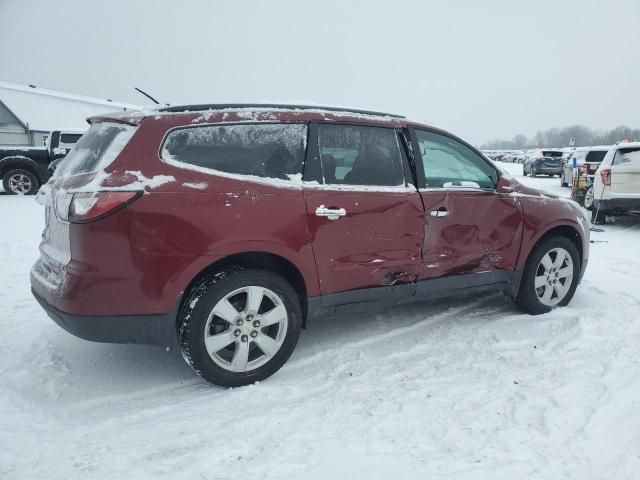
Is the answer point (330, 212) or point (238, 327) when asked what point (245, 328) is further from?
point (330, 212)

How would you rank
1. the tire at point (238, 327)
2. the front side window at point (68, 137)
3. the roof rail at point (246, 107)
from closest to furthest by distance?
the tire at point (238, 327)
the roof rail at point (246, 107)
the front side window at point (68, 137)

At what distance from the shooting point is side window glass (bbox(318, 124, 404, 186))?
3084mm

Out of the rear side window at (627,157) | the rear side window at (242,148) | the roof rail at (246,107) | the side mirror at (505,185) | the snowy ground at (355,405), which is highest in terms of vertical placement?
the roof rail at (246,107)

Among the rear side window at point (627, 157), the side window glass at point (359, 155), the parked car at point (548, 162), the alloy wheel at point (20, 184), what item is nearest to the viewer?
the side window glass at point (359, 155)

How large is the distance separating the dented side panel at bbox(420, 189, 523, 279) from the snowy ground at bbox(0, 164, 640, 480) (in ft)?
1.77

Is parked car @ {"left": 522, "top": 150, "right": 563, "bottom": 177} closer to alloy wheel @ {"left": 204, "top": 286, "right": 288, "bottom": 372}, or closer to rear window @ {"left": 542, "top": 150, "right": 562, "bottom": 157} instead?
rear window @ {"left": 542, "top": 150, "right": 562, "bottom": 157}

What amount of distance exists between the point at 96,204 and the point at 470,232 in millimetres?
2625

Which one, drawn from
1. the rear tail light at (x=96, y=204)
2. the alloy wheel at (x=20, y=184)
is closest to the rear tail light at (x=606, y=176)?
the rear tail light at (x=96, y=204)

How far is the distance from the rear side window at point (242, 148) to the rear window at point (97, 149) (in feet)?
0.84

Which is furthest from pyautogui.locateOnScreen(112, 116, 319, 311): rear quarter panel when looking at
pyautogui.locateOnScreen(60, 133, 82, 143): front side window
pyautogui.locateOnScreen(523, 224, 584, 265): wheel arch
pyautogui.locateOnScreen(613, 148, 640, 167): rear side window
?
pyautogui.locateOnScreen(60, 133, 82, 143): front side window

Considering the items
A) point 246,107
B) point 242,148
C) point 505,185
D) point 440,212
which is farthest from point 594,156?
point 242,148

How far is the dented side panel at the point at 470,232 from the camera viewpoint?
3445mm

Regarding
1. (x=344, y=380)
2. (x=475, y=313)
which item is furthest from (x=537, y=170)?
(x=344, y=380)

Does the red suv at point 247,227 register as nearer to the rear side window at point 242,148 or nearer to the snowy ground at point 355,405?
the rear side window at point 242,148
